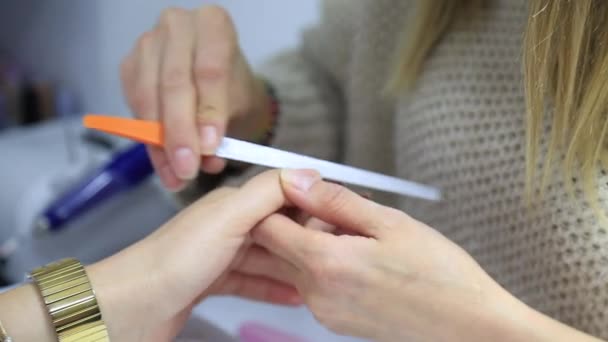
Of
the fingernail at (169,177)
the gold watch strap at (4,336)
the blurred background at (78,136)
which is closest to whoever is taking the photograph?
the gold watch strap at (4,336)

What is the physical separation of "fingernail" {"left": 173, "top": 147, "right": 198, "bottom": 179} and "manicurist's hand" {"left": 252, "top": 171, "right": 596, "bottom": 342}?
71mm

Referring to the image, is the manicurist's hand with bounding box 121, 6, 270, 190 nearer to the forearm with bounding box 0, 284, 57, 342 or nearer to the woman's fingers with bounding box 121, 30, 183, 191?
the woman's fingers with bounding box 121, 30, 183, 191

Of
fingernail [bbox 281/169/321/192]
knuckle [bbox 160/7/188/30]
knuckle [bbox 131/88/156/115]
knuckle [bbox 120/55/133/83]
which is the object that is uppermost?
knuckle [bbox 160/7/188/30]

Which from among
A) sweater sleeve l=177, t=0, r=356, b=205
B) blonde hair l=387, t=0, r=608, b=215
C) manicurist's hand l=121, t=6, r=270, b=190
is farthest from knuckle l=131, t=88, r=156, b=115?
blonde hair l=387, t=0, r=608, b=215

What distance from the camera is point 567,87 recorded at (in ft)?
1.19

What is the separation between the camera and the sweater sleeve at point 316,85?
55 cm

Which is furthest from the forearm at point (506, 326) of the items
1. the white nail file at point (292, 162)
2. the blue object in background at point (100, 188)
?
the blue object in background at point (100, 188)

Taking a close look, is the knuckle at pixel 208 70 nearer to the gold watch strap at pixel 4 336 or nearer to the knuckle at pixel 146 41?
the knuckle at pixel 146 41

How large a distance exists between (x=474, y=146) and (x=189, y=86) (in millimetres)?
192

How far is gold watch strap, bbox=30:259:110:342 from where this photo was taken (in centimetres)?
31

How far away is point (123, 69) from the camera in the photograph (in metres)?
0.45

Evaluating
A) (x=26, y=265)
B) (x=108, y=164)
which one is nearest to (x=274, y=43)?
(x=108, y=164)

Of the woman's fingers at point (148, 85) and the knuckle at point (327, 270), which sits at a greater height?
the woman's fingers at point (148, 85)

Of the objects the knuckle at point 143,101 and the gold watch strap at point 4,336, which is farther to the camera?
the knuckle at point 143,101
